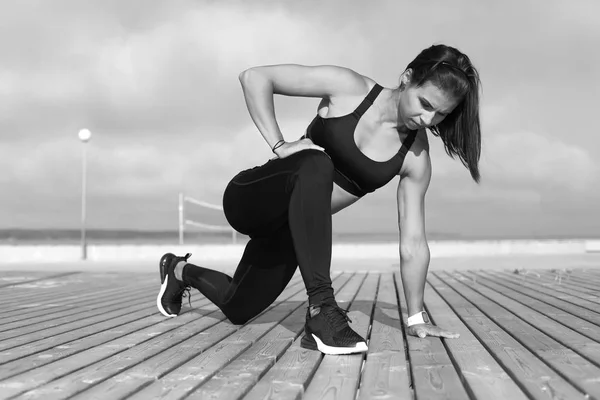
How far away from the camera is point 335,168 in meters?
2.88

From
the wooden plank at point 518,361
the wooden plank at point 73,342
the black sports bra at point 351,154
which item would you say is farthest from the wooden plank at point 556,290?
the wooden plank at point 73,342

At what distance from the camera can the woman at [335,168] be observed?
2.50 metres

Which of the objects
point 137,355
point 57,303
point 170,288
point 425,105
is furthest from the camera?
point 57,303

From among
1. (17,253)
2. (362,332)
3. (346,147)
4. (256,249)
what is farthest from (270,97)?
(17,253)

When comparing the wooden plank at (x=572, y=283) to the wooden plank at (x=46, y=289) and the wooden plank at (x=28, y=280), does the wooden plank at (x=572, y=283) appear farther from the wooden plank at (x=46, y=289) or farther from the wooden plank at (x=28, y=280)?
the wooden plank at (x=28, y=280)

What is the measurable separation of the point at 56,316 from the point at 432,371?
2.79 metres

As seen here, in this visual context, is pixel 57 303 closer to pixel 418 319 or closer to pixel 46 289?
pixel 46 289

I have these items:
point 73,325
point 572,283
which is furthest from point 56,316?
point 572,283

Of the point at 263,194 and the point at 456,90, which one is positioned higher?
the point at 456,90

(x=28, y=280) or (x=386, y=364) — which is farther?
(x=28, y=280)

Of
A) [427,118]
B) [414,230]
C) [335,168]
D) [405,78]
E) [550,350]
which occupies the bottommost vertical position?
[550,350]

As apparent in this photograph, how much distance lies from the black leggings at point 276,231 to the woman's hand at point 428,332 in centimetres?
58

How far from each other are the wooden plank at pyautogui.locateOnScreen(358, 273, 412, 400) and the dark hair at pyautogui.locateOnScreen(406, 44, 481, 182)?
2.86 feet

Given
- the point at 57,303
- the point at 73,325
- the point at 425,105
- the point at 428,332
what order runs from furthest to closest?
the point at 57,303, the point at 73,325, the point at 428,332, the point at 425,105
